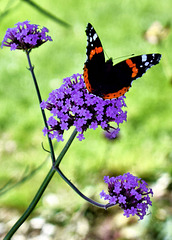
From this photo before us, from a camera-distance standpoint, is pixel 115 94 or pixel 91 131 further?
pixel 91 131

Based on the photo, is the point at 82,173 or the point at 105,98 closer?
the point at 105,98

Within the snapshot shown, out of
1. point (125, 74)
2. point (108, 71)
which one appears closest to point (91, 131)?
point (108, 71)

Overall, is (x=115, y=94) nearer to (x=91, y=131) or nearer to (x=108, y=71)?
(x=108, y=71)

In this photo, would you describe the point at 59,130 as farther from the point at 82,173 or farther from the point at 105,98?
the point at 82,173

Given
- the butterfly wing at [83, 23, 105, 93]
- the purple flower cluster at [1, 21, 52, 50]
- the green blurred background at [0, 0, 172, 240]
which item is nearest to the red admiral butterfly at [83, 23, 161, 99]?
the butterfly wing at [83, 23, 105, 93]

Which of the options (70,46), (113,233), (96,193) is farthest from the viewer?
(70,46)

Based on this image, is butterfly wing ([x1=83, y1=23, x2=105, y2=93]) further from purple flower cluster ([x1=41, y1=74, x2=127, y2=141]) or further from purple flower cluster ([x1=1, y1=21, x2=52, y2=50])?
purple flower cluster ([x1=1, y1=21, x2=52, y2=50])

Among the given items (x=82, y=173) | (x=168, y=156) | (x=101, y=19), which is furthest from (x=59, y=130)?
(x=101, y=19)
